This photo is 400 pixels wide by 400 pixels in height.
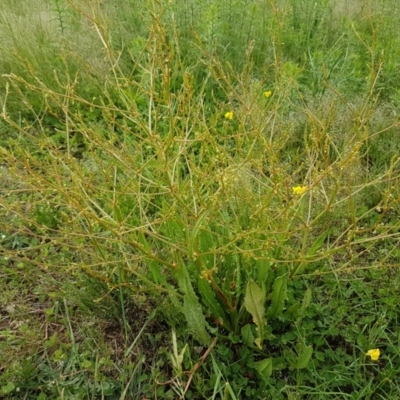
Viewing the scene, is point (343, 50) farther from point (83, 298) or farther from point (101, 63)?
point (83, 298)

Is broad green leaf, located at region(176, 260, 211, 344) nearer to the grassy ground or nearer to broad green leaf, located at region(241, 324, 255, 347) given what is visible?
the grassy ground

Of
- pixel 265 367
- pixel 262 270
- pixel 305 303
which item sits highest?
pixel 262 270

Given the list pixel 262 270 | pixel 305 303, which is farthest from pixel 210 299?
pixel 305 303

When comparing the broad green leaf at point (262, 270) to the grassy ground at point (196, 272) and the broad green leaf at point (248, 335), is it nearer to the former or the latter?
the grassy ground at point (196, 272)

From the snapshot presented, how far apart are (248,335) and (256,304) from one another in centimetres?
19

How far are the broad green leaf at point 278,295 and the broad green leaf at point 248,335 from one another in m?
0.11

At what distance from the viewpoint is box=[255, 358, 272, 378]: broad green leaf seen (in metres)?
1.92

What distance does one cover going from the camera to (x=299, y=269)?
212 cm

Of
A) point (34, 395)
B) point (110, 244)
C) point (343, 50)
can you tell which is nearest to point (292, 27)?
point (343, 50)

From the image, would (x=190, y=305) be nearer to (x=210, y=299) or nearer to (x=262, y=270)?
(x=210, y=299)

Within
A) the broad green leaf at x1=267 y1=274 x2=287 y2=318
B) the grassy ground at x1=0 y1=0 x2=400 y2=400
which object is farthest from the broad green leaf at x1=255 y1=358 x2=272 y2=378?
→ the broad green leaf at x1=267 y1=274 x2=287 y2=318

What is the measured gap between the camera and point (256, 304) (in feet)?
6.26

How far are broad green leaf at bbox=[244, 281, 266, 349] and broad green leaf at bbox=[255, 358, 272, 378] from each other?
59 millimetres

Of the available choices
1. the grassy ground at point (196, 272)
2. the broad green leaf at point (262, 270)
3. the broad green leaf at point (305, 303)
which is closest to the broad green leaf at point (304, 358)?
the grassy ground at point (196, 272)
